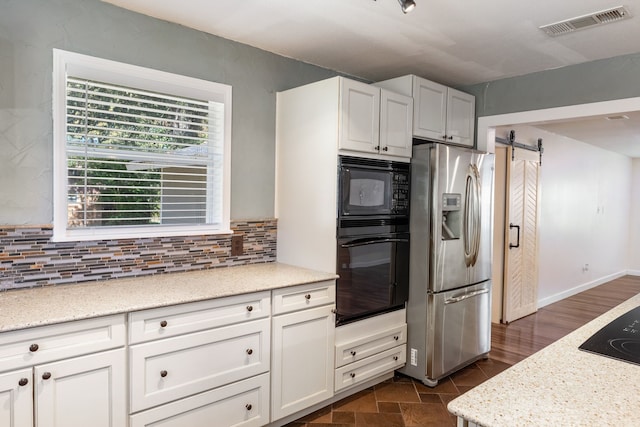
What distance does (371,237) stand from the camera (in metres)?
2.94

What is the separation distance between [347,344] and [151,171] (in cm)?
167

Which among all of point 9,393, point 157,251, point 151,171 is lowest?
point 9,393

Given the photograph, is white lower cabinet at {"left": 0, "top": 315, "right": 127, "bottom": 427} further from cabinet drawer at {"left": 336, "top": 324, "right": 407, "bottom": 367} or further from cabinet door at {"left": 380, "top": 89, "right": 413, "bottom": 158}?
cabinet door at {"left": 380, "top": 89, "right": 413, "bottom": 158}

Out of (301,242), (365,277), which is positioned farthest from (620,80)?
(301,242)

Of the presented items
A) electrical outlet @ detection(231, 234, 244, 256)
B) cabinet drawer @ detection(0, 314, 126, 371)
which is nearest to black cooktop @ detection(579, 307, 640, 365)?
cabinet drawer @ detection(0, 314, 126, 371)

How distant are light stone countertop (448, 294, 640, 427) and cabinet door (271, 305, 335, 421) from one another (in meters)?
1.42

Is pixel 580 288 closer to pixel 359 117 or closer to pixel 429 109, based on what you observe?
pixel 429 109

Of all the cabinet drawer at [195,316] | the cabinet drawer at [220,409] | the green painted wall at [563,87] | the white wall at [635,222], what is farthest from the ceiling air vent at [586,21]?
the white wall at [635,222]

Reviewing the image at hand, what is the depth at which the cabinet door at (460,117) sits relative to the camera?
11.5 feet

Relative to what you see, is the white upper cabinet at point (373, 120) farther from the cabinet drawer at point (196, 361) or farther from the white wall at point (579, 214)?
the white wall at point (579, 214)

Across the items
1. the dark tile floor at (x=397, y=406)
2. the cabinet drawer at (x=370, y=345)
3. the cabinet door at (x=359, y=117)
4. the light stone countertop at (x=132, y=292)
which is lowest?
the dark tile floor at (x=397, y=406)

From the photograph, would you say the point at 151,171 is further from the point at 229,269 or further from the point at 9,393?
the point at 9,393

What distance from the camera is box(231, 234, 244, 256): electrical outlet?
293 cm

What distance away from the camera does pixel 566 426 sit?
960 millimetres
